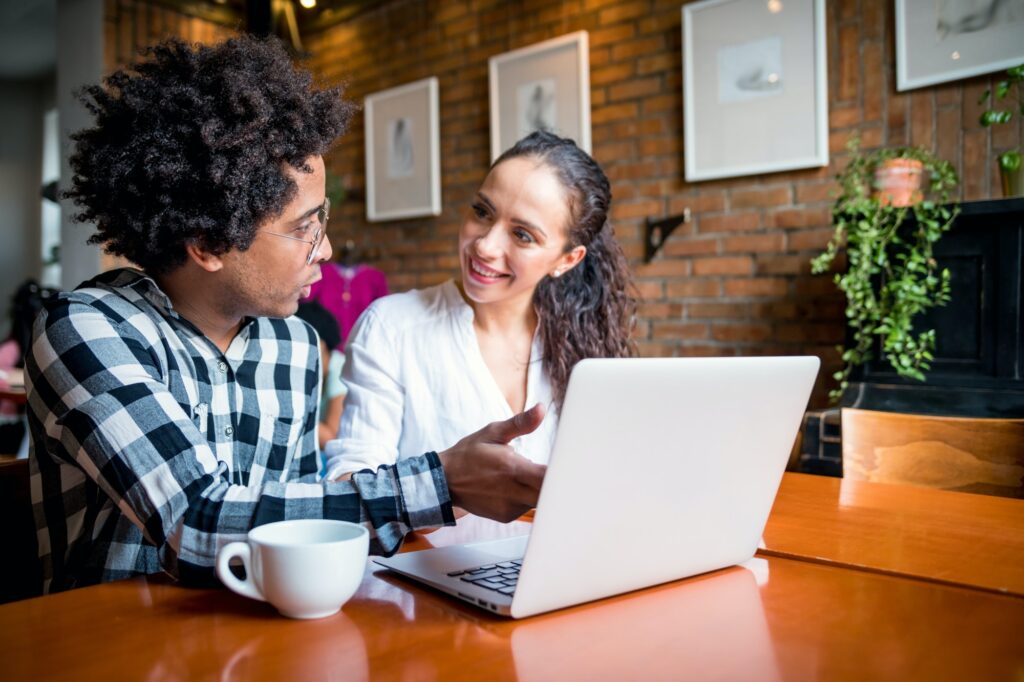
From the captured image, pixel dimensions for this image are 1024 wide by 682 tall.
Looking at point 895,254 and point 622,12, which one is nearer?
point 895,254

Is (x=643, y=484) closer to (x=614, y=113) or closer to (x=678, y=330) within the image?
(x=678, y=330)

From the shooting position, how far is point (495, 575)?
834mm

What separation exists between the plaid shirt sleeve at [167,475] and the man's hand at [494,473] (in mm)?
21

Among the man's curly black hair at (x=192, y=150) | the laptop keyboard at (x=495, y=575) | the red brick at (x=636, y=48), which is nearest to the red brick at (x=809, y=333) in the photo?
the red brick at (x=636, y=48)

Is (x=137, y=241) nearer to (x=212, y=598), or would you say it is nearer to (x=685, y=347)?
(x=212, y=598)

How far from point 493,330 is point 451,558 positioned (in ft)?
3.15

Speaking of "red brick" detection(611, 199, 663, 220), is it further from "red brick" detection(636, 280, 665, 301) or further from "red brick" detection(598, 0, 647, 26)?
"red brick" detection(598, 0, 647, 26)

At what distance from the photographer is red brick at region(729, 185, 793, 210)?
132 inches

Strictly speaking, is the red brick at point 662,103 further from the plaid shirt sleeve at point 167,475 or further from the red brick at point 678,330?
the plaid shirt sleeve at point 167,475

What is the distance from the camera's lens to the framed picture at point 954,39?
2.83 m

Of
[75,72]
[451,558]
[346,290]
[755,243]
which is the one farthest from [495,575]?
[75,72]

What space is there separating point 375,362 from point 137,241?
620 millimetres

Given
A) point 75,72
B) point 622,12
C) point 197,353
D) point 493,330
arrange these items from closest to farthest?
point 197,353 → point 493,330 → point 622,12 → point 75,72

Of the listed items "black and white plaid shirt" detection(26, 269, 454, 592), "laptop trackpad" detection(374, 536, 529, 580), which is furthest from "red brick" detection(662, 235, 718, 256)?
"laptop trackpad" detection(374, 536, 529, 580)
